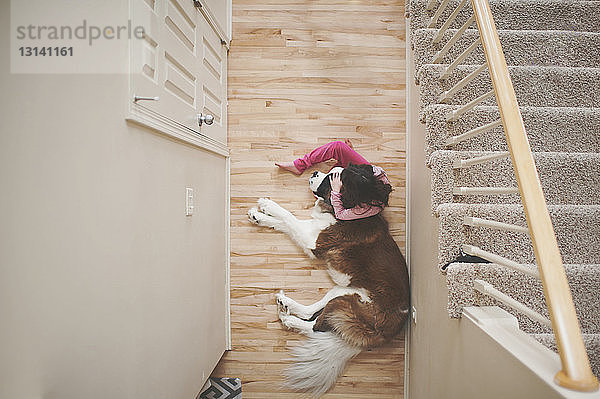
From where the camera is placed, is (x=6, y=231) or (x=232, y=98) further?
(x=232, y=98)

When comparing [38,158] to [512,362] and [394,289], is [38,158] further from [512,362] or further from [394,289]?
[394,289]

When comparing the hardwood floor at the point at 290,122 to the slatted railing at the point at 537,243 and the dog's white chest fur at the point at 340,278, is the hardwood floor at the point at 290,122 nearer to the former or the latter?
the dog's white chest fur at the point at 340,278

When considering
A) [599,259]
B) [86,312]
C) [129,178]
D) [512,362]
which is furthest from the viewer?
[599,259]

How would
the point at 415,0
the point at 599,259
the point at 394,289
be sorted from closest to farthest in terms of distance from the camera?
the point at 599,259, the point at 415,0, the point at 394,289

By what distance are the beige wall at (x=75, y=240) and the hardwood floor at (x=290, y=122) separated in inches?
49.9

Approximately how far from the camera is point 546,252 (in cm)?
115

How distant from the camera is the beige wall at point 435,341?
1356 millimetres

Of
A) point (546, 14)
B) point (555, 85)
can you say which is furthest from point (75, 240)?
point (546, 14)

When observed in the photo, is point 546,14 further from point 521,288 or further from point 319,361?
point 319,361

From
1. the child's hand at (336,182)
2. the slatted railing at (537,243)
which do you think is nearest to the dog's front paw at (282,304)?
the child's hand at (336,182)

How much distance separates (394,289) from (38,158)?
6.61 feet

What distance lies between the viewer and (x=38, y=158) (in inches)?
53.9

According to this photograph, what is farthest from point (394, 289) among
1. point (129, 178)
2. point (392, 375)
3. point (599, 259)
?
point (129, 178)

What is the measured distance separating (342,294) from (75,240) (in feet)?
5.84
